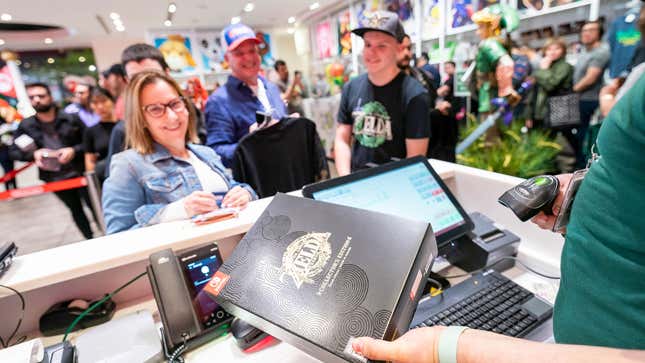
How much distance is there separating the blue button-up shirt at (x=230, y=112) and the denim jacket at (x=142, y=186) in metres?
0.43

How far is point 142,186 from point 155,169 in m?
0.08

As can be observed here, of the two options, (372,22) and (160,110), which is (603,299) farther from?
(372,22)

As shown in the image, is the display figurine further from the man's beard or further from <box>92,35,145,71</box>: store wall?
<box>92,35,145,71</box>: store wall

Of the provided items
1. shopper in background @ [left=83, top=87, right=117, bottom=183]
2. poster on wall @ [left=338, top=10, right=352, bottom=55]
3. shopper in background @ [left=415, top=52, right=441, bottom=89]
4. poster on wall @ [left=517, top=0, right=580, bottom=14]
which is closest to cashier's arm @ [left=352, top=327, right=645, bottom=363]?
shopper in background @ [left=415, top=52, right=441, bottom=89]

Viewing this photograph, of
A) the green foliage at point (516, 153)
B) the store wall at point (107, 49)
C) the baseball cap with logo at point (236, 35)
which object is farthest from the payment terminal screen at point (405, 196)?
the store wall at point (107, 49)

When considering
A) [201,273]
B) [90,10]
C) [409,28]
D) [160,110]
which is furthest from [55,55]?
[201,273]

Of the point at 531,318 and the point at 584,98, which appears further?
the point at 584,98

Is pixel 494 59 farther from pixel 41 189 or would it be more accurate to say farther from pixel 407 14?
pixel 41 189

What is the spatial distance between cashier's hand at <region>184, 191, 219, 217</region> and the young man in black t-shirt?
114cm

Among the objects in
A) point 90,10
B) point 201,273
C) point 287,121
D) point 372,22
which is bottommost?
point 201,273

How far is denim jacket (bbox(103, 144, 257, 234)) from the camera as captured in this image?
131cm

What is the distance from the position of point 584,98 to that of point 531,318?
11.3ft

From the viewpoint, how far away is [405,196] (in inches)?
43.6

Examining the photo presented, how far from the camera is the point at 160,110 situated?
4.58 ft
